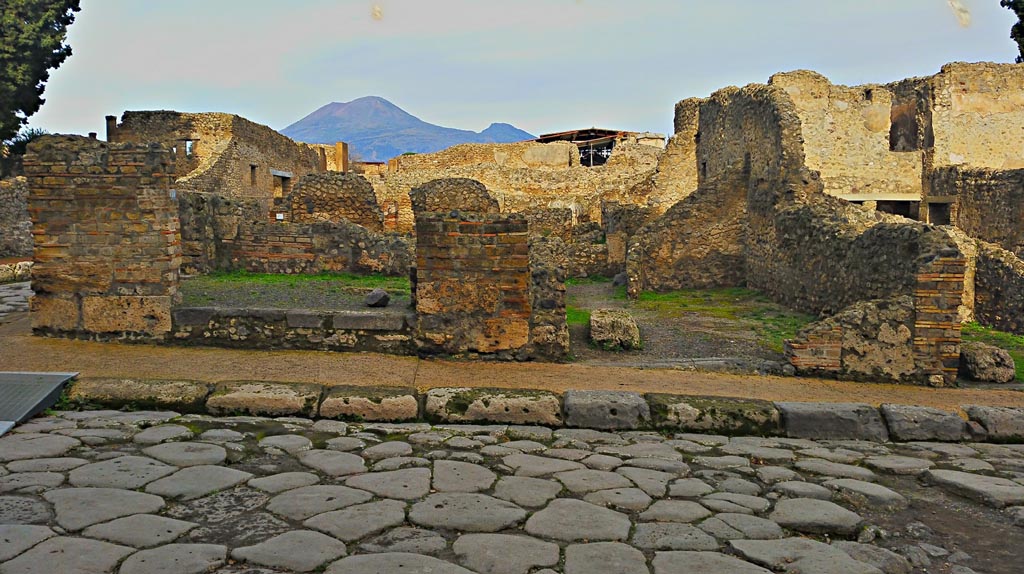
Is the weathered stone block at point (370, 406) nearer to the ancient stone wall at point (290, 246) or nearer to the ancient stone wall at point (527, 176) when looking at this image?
the ancient stone wall at point (290, 246)

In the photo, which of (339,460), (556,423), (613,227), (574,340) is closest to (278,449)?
(339,460)

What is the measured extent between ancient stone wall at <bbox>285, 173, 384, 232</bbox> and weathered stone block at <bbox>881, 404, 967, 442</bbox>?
13.2 m

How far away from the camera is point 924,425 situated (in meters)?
5.15

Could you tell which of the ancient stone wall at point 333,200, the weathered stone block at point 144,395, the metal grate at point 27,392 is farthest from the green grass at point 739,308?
the ancient stone wall at point 333,200

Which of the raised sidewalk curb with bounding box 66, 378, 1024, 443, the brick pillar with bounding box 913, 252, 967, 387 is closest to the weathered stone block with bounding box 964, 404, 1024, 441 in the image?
the raised sidewalk curb with bounding box 66, 378, 1024, 443

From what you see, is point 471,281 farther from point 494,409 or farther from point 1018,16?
point 1018,16

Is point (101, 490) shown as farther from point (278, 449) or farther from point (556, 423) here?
point (556, 423)

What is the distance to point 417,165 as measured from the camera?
30266 millimetres

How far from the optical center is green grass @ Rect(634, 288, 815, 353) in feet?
28.8

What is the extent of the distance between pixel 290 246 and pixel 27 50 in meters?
14.7

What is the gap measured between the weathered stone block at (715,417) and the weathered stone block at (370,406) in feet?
5.45

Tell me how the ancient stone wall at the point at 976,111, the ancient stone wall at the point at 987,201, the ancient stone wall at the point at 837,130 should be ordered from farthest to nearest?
the ancient stone wall at the point at 976,111
the ancient stone wall at the point at 837,130
the ancient stone wall at the point at 987,201

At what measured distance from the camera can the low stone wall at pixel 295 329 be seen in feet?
20.7

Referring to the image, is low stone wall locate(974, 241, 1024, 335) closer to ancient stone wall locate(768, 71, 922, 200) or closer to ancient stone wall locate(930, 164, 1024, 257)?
ancient stone wall locate(930, 164, 1024, 257)
